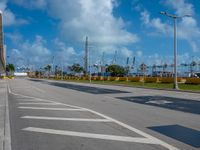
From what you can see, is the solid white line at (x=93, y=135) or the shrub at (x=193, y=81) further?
the shrub at (x=193, y=81)

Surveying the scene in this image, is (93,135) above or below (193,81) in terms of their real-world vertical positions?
below

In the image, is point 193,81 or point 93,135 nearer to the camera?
point 93,135

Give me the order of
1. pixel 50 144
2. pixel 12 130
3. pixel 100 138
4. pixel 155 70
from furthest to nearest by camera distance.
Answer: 1. pixel 155 70
2. pixel 12 130
3. pixel 100 138
4. pixel 50 144

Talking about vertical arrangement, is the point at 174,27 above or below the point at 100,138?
above

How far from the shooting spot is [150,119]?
11.6 m

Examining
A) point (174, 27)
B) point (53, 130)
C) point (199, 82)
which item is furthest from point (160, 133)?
point (199, 82)

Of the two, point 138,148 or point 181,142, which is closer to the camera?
point 138,148

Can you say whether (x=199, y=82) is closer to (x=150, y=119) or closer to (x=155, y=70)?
(x=150, y=119)

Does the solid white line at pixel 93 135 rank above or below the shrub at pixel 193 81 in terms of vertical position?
below

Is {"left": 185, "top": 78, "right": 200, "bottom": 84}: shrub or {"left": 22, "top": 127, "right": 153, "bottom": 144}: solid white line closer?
{"left": 22, "top": 127, "right": 153, "bottom": 144}: solid white line

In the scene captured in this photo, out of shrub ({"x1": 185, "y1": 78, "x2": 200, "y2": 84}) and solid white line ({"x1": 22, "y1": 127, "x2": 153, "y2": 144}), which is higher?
shrub ({"x1": 185, "y1": 78, "x2": 200, "y2": 84})

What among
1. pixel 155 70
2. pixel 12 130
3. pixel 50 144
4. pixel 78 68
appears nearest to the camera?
pixel 50 144

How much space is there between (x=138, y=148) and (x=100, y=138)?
4.57 ft

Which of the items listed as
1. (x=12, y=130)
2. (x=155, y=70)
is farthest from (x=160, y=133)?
(x=155, y=70)
